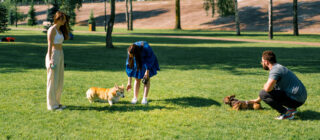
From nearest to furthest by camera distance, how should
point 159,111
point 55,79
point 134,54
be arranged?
point 55,79
point 134,54
point 159,111

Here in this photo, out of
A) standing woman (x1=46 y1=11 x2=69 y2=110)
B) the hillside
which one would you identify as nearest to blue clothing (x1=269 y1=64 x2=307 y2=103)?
standing woman (x1=46 y1=11 x2=69 y2=110)

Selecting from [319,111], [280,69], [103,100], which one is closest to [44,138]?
[103,100]

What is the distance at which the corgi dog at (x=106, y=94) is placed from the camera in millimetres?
7535

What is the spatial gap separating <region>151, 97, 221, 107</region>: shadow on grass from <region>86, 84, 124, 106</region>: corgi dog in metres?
1.42

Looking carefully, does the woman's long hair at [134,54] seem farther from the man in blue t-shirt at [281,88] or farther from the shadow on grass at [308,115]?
the shadow on grass at [308,115]

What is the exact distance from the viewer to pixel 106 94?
7836 millimetres

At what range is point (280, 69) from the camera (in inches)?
245

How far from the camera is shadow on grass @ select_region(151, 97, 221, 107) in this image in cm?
804

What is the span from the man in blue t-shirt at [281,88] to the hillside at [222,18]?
4304cm

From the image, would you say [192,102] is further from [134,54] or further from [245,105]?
[134,54]

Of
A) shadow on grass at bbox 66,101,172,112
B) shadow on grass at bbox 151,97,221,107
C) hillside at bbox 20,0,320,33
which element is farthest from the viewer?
hillside at bbox 20,0,320,33

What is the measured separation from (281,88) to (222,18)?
2342 inches

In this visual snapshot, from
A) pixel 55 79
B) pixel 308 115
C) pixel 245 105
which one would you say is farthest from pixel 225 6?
pixel 55 79

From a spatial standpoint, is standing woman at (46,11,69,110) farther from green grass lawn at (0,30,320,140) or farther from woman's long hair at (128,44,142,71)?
woman's long hair at (128,44,142,71)
